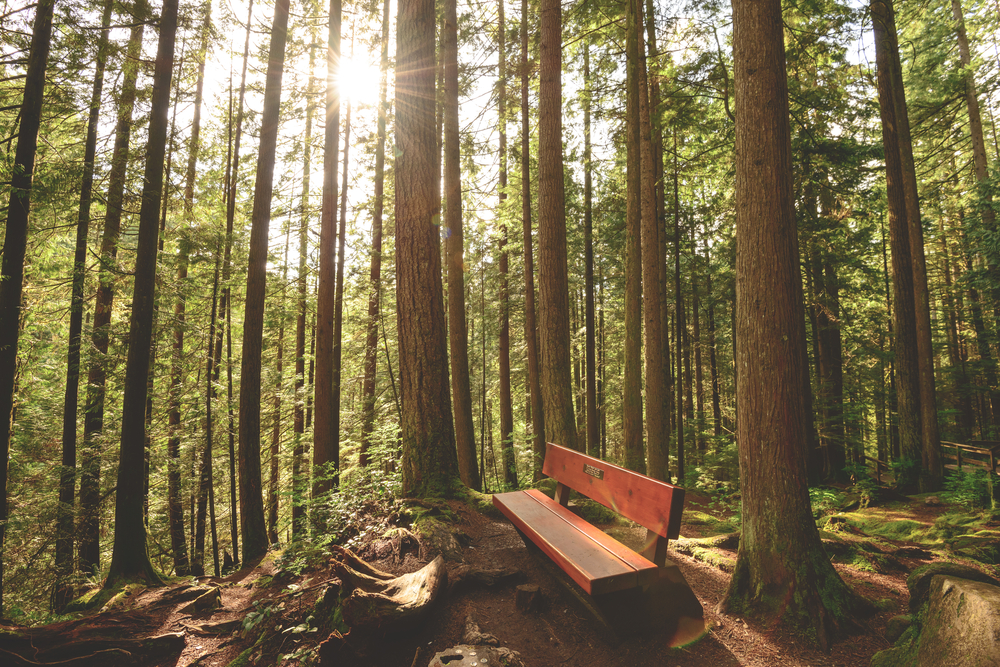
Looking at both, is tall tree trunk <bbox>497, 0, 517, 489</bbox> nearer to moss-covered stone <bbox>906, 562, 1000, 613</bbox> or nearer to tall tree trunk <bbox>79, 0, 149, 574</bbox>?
tall tree trunk <bbox>79, 0, 149, 574</bbox>

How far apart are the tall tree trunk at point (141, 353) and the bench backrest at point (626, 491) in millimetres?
5986

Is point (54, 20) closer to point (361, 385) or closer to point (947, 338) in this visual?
point (361, 385)

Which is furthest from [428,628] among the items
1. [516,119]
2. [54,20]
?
[516,119]

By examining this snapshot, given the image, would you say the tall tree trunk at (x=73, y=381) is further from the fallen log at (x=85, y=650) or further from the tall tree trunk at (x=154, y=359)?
the fallen log at (x=85, y=650)

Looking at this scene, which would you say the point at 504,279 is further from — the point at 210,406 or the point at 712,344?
the point at 712,344

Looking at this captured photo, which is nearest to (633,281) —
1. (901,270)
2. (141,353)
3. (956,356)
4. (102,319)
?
(901,270)

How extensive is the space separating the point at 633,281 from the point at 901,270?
6104mm

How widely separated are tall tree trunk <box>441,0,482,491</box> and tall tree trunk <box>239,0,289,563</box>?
3.28 m

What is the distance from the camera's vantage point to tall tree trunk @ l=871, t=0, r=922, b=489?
8914 mm

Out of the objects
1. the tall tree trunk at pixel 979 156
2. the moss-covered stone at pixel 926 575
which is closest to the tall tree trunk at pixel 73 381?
the moss-covered stone at pixel 926 575

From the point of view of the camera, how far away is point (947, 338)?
20.8 meters

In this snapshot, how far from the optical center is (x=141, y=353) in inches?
243

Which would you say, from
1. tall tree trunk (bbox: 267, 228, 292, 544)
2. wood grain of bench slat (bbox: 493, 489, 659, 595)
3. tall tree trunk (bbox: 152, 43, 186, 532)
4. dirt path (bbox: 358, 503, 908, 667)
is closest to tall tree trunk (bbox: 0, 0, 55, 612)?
tall tree trunk (bbox: 152, 43, 186, 532)

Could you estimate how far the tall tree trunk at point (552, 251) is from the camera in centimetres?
695
